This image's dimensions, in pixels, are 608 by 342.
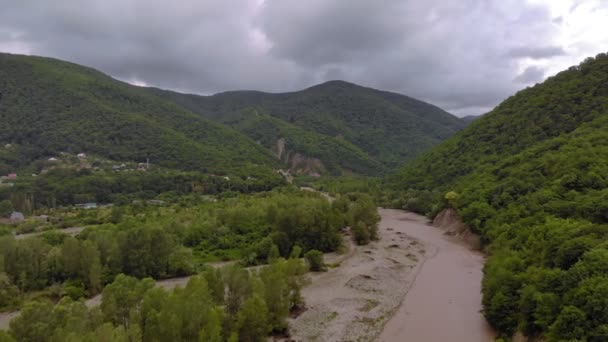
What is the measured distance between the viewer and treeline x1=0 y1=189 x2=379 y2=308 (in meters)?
50.2

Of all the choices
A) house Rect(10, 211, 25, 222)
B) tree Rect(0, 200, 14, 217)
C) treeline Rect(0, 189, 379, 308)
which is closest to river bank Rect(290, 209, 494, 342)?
treeline Rect(0, 189, 379, 308)

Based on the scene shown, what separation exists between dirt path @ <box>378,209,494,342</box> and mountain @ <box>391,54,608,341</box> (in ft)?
9.84

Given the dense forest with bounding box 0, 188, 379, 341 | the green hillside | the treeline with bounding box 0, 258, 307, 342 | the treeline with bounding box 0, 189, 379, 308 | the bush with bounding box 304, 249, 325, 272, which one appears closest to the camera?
the treeline with bounding box 0, 258, 307, 342

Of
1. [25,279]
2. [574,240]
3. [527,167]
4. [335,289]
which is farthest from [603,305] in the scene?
[25,279]

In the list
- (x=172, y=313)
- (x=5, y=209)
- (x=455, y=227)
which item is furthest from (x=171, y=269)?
(x=455, y=227)

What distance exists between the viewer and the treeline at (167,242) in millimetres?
50203

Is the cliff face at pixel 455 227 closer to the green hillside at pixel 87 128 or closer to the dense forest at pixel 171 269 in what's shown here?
the dense forest at pixel 171 269

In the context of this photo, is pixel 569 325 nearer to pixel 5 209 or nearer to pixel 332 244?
pixel 332 244

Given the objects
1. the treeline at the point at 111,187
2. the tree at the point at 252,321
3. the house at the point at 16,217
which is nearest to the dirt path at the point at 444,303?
the tree at the point at 252,321

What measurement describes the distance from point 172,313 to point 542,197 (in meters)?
50.5

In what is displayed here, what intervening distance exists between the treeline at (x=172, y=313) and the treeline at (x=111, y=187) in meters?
76.8

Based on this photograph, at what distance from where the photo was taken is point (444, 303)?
153ft

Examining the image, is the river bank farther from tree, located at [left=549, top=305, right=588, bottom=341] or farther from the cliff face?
tree, located at [left=549, top=305, right=588, bottom=341]

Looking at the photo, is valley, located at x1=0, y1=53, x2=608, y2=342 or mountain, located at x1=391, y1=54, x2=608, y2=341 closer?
mountain, located at x1=391, y1=54, x2=608, y2=341
